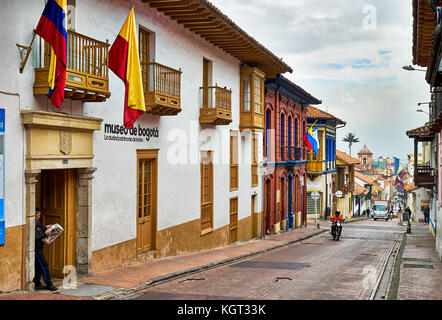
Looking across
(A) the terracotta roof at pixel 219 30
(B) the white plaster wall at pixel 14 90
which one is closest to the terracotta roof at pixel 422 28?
(A) the terracotta roof at pixel 219 30

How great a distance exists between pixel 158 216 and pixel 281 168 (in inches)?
589

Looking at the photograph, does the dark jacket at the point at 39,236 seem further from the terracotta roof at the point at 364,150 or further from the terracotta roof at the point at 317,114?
the terracotta roof at the point at 364,150

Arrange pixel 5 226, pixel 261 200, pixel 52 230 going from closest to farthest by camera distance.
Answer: pixel 5 226 → pixel 52 230 → pixel 261 200

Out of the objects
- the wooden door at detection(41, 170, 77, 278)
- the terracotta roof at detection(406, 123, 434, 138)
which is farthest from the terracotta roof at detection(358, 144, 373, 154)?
the wooden door at detection(41, 170, 77, 278)

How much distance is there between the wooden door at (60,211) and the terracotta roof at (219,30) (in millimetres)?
5474

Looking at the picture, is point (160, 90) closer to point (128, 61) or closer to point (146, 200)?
point (128, 61)

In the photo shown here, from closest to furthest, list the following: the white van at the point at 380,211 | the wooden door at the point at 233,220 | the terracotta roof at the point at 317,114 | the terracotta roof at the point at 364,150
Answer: the wooden door at the point at 233,220 < the terracotta roof at the point at 317,114 < the white van at the point at 380,211 < the terracotta roof at the point at 364,150

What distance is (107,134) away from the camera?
11.7m

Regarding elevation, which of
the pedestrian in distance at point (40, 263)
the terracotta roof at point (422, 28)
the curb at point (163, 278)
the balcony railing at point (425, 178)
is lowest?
the curb at point (163, 278)

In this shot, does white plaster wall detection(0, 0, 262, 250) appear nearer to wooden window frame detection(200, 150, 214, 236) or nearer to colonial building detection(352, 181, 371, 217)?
wooden window frame detection(200, 150, 214, 236)

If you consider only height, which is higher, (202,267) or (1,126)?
(1,126)

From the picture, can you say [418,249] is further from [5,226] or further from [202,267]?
[5,226]

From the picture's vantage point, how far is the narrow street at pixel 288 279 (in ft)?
33.5
